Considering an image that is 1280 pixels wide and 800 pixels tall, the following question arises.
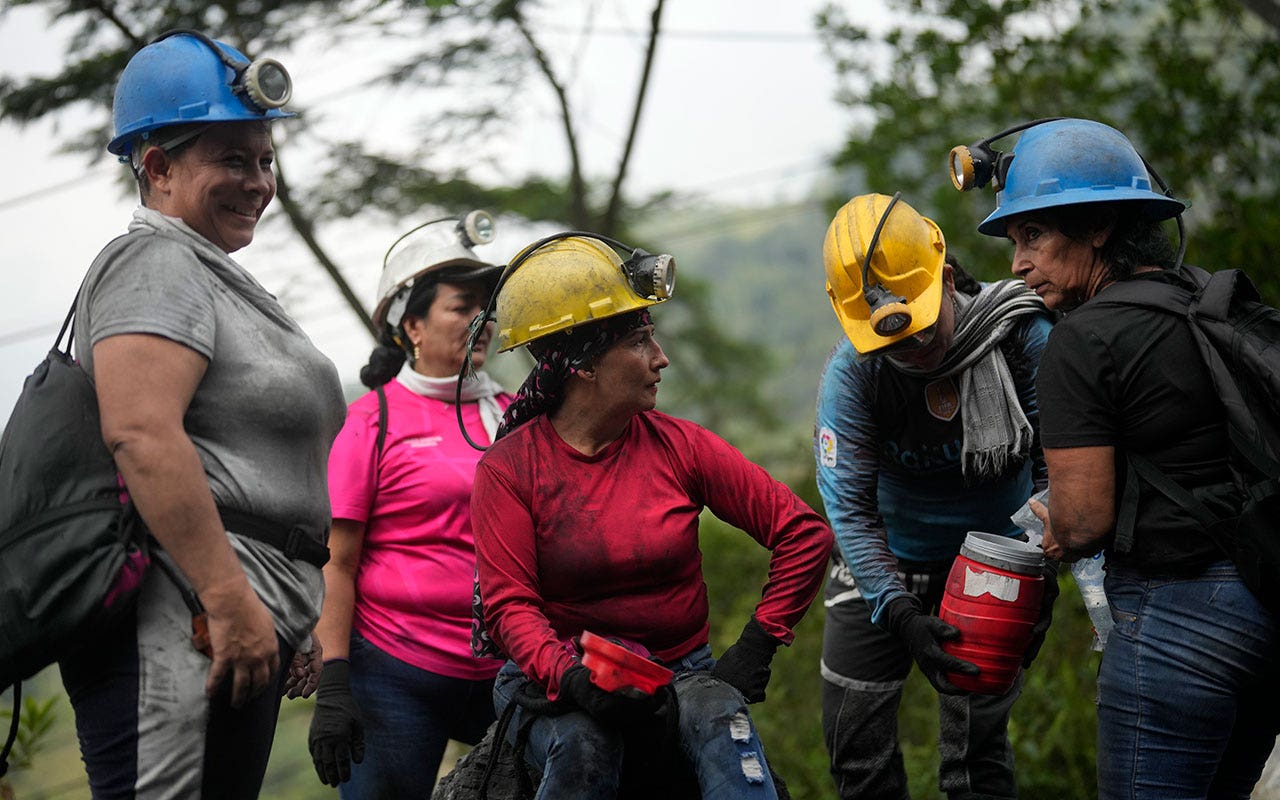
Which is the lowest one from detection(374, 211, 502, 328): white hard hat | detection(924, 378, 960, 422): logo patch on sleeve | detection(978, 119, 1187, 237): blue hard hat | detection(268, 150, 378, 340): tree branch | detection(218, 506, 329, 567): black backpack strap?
detection(268, 150, 378, 340): tree branch

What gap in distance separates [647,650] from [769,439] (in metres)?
24.2

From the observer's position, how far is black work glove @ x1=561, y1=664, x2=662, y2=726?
9.15 feet

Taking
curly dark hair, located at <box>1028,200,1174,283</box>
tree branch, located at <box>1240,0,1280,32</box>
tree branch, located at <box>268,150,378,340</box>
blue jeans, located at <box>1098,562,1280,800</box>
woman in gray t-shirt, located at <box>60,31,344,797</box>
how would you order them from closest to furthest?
woman in gray t-shirt, located at <box>60,31,344,797</box> → blue jeans, located at <box>1098,562,1280,800</box> → curly dark hair, located at <box>1028,200,1174,283</box> → tree branch, located at <box>1240,0,1280,32</box> → tree branch, located at <box>268,150,378,340</box>

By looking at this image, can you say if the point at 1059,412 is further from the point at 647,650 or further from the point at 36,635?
the point at 36,635

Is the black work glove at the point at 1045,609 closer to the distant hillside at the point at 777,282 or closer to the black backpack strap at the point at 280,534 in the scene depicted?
the black backpack strap at the point at 280,534

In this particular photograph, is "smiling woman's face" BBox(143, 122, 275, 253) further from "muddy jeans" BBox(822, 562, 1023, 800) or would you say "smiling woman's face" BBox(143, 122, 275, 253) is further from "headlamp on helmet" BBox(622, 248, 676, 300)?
"muddy jeans" BBox(822, 562, 1023, 800)

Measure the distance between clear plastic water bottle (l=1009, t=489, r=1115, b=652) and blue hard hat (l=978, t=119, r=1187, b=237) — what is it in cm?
82

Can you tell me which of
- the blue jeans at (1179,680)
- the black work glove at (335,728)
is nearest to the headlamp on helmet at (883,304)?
the blue jeans at (1179,680)

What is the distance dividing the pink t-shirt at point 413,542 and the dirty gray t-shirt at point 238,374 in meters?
1.07

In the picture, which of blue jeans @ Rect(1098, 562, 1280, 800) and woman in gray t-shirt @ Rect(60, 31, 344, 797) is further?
blue jeans @ Rect(1098, 562, 1280, 800)

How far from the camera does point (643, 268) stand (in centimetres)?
324

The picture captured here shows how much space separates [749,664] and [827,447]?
96 cm

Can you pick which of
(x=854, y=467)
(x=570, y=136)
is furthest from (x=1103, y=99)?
(x=854, y=467)

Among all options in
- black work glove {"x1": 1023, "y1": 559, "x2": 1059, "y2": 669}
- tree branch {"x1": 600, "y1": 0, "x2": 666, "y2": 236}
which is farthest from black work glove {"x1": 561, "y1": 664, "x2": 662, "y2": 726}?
tree branch {"x1": 600, "y1": 0, "x2": 666, "y2": 236}
